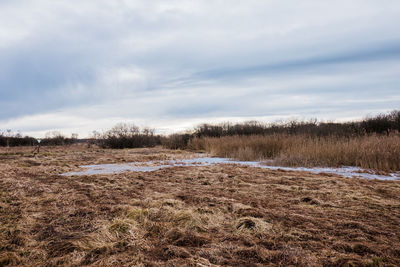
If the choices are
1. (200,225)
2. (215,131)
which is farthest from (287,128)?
(200,225)

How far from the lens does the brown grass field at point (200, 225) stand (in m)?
2.35

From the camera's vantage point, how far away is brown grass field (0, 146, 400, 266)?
2.35 metres

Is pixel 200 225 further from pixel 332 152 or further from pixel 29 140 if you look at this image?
pixel 29 140

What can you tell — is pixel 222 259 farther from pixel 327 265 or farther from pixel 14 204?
pixel 14 204

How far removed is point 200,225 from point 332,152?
27.8 ft

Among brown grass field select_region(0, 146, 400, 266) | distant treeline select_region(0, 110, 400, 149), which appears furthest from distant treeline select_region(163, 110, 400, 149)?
brown grass field select_region(0, 146, 400, 266)

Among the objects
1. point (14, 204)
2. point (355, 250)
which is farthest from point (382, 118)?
point (14, 204)

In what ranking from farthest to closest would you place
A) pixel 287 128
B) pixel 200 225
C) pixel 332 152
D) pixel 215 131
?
pixel 215 131 → pixel 287 128 → pixel 332 152 → pixel 200 225

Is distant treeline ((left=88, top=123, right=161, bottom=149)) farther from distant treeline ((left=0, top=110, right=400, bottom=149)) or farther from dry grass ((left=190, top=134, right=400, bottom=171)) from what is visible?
dry grass ((left=190, top=134, right=400, bottom=171))

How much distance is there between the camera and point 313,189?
17.1 ft

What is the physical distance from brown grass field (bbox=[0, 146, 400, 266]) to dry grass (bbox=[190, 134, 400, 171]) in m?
3.59

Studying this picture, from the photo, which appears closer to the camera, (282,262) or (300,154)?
(282,262)

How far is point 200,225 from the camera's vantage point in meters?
3.12

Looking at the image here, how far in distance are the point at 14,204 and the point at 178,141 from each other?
19.2 meters
